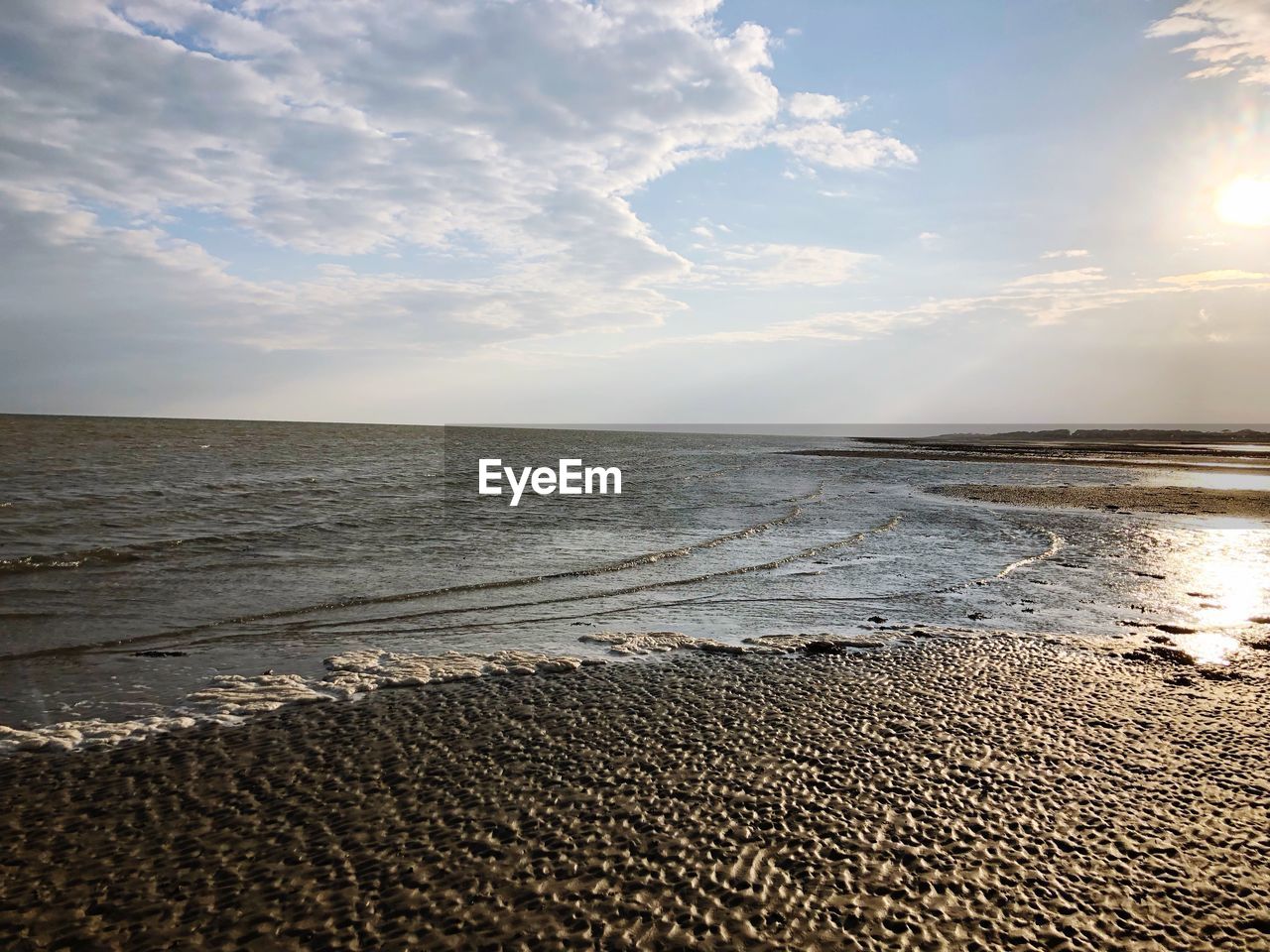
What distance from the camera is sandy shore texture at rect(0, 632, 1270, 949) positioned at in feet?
15.8

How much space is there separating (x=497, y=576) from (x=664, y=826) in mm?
11958

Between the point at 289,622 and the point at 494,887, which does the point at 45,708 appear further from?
the point at 494,887

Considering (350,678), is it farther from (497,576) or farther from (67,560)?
(67,560)

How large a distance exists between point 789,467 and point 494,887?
62.2m

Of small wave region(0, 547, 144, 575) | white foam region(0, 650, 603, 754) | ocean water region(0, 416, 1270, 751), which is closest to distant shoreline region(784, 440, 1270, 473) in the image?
ocean water region(0, 416, 1270, 751)

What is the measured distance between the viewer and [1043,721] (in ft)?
27.3

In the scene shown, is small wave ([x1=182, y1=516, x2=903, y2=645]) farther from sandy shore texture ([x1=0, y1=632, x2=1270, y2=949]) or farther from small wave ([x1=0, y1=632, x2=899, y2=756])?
sandy shore texture ([x1=0, y1=632, x2=1270, y2=949])

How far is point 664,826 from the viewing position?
597cm

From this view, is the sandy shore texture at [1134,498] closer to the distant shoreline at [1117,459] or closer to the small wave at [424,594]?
the small wave at [424,594]

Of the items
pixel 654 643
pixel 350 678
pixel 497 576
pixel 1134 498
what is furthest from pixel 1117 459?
pixel 350 678

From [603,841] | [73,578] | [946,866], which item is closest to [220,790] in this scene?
[603,841]

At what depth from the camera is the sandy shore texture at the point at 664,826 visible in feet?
15.8

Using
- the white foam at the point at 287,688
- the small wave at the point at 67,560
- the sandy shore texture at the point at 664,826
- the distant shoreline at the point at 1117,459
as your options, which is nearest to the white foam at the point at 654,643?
the white foam at the point at 287,688

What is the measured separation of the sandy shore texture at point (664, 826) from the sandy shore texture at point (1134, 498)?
1046 inches
